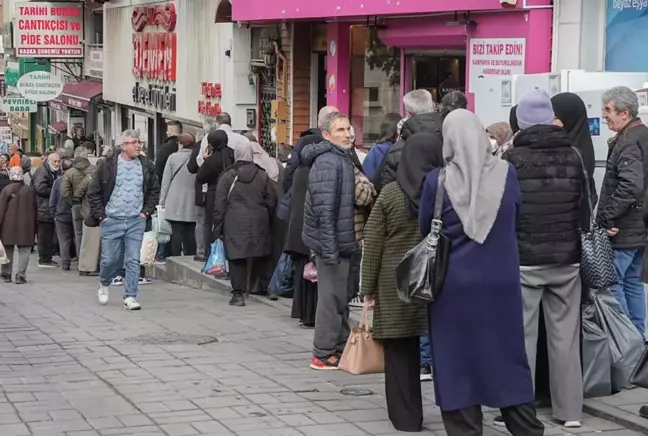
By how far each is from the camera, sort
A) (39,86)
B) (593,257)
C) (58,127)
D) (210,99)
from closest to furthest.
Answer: (593,257) < (210,99) < (39,86) < (58,127)

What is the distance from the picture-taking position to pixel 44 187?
712 inches

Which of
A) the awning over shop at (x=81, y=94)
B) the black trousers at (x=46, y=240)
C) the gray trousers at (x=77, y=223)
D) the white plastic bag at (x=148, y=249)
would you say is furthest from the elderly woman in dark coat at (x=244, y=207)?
the awning over shop at (x=81, y=94)

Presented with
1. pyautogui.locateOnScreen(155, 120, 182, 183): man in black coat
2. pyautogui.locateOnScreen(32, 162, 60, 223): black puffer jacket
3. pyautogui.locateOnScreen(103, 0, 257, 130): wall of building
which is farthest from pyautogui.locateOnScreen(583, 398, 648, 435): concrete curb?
pyautogui.locateOnScreen(103, 0, 257, 130): wall of building

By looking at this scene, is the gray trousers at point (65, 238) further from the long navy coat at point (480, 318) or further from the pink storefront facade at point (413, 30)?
the long navy coat at point (480, 318)

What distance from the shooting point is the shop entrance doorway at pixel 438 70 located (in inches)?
555

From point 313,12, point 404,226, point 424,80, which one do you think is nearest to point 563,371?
point 404,226

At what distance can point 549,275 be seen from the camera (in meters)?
6.77

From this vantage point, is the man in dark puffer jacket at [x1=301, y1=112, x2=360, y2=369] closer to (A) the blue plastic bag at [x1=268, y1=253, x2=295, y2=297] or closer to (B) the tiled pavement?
(B) the tiled pavement

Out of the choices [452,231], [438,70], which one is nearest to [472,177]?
[452,231]

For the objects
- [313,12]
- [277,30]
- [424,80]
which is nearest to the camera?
[424,80]

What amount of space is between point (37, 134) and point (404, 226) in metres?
43.7

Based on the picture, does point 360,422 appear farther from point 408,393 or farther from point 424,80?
point 424,80

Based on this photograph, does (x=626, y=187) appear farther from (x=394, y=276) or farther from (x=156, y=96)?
(x=156, y=96)

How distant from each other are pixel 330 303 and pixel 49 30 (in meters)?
29.0
